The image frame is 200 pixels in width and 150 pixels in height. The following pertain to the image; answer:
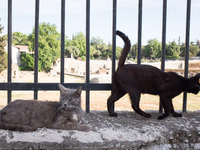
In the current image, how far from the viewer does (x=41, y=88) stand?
2.91 m

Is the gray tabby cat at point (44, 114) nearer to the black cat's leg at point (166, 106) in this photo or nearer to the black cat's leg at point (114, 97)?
the black cat's leg at point (114, 97)

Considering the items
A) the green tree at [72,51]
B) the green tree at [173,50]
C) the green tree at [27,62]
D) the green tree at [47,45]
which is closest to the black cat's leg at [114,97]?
the green tree at [47,45]

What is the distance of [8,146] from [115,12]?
206cm

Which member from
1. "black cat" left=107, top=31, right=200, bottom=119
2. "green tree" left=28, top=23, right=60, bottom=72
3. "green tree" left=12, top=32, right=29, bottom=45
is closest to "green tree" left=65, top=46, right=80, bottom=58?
"green tree" left=28, top=23, right=60, bottom=72

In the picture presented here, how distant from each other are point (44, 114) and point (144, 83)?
4.09ft

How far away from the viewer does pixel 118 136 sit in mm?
2252

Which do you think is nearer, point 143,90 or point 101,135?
point 101,135

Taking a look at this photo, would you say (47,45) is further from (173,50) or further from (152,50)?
(152,50)

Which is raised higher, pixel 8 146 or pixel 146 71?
pixel 146 71

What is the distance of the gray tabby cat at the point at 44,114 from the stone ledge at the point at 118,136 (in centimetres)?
7

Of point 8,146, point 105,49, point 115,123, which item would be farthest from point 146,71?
point 105,49

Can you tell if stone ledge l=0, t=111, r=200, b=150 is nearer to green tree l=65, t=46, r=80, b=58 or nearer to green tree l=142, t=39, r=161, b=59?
green tree l=65, t=46, r=80, b=58

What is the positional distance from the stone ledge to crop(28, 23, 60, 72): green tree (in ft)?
86.7

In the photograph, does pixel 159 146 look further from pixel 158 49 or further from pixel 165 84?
pixel 158 49
